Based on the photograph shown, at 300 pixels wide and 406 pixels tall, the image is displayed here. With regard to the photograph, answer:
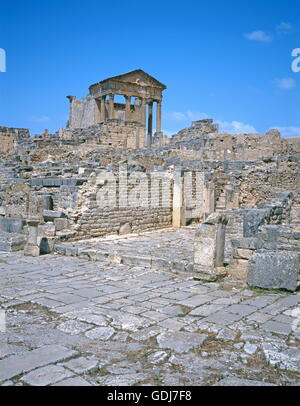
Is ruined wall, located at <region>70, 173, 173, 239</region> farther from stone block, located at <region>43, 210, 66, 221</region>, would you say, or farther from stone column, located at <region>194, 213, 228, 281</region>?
stone column, located at <region>194, 213, 228, 281</region>

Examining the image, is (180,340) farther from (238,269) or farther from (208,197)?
(208,197)

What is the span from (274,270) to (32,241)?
538 cm

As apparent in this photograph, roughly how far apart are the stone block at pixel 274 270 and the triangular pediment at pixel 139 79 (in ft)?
109

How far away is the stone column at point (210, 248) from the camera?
6602 mm

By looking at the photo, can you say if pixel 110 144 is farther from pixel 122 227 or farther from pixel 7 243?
pixel 7 243

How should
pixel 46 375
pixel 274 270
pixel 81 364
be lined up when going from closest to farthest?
1. pixel 46 375
2. pixel 81 364
3. pixel 274 270

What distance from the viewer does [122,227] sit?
11711 mm

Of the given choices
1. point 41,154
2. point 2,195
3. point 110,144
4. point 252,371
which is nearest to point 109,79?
point 110,144

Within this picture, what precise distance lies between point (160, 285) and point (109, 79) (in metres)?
33.0

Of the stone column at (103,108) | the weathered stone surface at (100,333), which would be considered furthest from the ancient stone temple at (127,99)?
the weathered stone surface at (100,333)

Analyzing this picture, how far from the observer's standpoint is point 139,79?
3800 centimetres

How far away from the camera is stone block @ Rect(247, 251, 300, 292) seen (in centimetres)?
577

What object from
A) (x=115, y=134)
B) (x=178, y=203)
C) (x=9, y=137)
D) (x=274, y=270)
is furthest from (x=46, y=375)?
(x=9, y=137)

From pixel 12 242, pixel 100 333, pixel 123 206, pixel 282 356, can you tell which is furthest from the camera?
pixel 123 206
